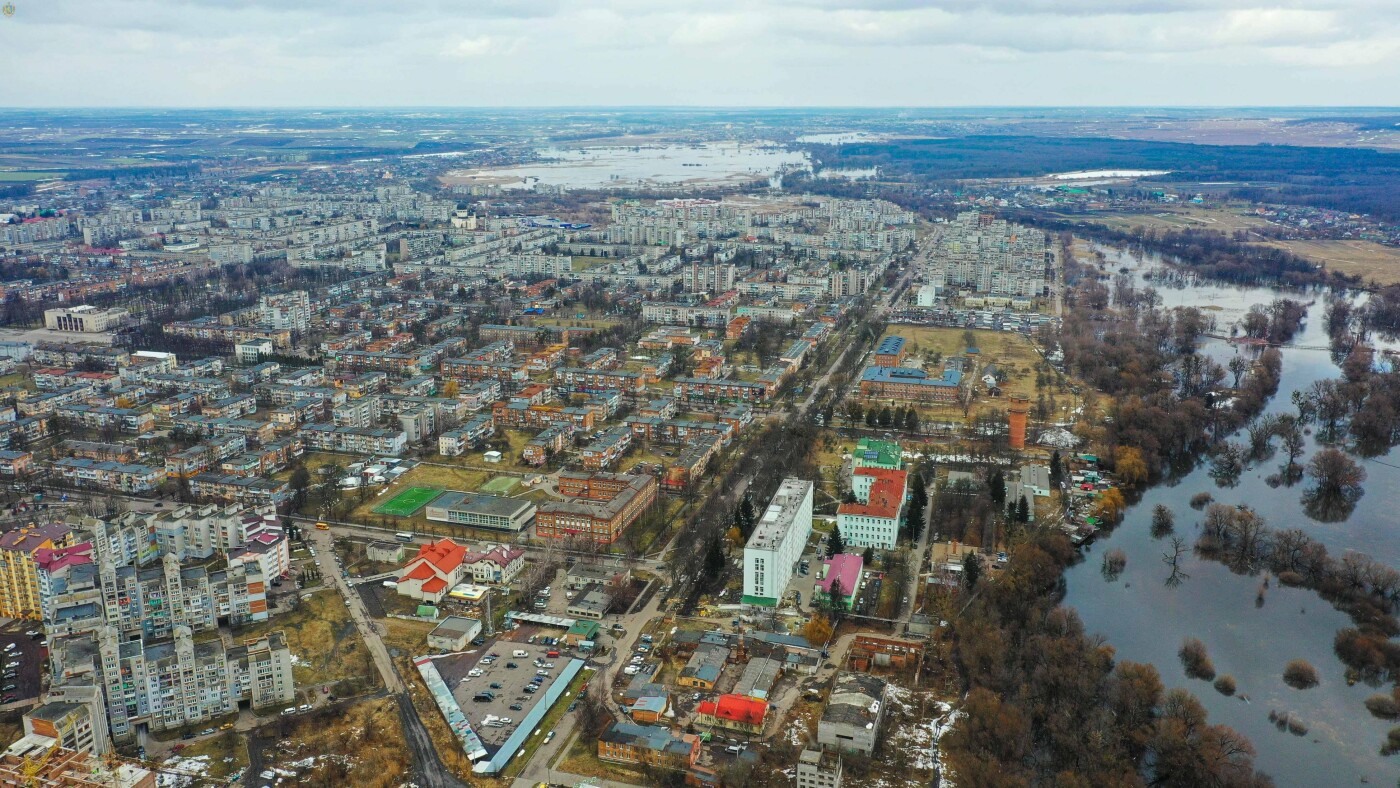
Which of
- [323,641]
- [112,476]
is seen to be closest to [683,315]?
[112,476]

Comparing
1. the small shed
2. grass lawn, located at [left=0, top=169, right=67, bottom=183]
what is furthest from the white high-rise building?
grass lawn, located at [left=0, top=169, right=67, bottom=183]

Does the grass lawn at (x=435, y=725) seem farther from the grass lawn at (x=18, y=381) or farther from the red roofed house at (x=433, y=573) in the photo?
the grass lawn at (x=18, y=381)

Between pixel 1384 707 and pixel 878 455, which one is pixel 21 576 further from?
pixel 1384 707

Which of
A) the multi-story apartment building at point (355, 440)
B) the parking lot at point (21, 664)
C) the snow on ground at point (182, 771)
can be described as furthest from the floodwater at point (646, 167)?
the snow on ground at point (182, 771)

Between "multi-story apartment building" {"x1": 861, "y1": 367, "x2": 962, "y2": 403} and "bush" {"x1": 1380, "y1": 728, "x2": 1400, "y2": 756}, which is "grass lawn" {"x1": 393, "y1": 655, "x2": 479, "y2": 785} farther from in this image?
"multi-story apartment building" {"x1": 861, "y1": 367, "x2": 962, "y2": 403}

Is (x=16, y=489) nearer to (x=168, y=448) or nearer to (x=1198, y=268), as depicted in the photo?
(x=168, y=448)

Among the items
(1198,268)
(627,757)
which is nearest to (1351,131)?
(1198,268)

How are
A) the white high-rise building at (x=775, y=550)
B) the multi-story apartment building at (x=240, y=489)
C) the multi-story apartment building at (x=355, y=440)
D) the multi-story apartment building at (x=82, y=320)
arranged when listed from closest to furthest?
the white high-rise building at (x=775, y=550)
the multi-story apartment building at (x=240, y=489)
the multi-story apartment building at (x=355, y=440)
the multi-story apartment building at (x=82, y=320)
